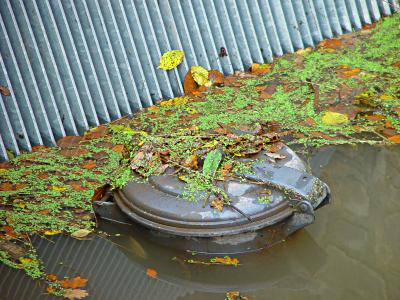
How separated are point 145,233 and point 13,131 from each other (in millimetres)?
1735

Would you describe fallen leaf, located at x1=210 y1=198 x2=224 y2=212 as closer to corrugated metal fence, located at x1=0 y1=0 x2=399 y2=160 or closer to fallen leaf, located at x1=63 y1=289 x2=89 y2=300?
fallen leaf, located at x1=63 y1=289 x2=89 y2=300

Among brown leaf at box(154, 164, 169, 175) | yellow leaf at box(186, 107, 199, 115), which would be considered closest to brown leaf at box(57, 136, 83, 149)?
yellow leaf at box(186, 107, 199, 115)

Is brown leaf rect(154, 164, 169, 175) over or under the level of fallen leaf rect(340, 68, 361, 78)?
under

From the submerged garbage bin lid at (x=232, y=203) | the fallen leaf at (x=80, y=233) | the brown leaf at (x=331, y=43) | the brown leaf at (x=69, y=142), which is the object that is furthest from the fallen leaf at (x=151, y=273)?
the brown leaf at (x=331, y=43)

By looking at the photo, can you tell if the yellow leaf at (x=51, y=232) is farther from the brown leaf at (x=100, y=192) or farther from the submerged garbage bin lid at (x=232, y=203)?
the submerged garbage bin lid at (x=232, y=203)

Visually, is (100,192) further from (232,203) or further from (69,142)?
(69,142)

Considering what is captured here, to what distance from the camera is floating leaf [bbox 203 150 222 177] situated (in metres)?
3.25

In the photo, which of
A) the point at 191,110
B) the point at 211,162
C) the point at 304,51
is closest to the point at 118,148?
the point at 191,110

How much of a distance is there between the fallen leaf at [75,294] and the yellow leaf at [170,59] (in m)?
2.33

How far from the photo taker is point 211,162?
10.9 ft

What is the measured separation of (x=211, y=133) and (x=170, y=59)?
1174mm

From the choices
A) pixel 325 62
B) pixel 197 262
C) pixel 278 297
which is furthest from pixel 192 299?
pixel 325 62

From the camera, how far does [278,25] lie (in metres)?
5.26

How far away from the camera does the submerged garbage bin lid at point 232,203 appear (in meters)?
3.04
